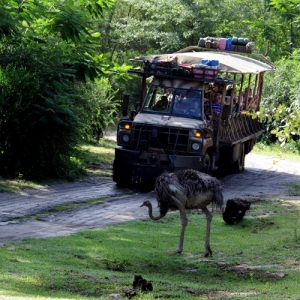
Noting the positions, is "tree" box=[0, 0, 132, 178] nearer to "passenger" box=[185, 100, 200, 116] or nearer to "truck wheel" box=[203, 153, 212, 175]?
"passenger" box=[185, 100, 200, 116]

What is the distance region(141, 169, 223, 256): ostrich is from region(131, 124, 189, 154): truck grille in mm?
6065

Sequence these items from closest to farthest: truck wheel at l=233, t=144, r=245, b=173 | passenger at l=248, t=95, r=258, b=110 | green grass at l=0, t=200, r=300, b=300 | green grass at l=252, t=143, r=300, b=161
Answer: green grass at l=0, t=200, r=300, b=300 < truck wheel at l=233, t=144, r=245, b=173 < passenger at l=248, t=95, r=258, b=110 < green grass at l=252, t=143, r=300, b=161

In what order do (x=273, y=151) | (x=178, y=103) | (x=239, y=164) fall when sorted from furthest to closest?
(x=273, y=151)
(x=239, y=164)
(x=178, y=103)

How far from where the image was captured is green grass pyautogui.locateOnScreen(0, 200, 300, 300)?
320 inches

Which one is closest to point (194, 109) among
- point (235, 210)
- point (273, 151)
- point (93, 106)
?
point (235, 210)

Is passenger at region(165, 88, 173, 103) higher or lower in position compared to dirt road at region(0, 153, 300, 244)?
higher

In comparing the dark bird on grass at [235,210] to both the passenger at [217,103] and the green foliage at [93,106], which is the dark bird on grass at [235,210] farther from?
the green foliage at [93,106]

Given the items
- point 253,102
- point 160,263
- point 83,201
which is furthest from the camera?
point 253,102

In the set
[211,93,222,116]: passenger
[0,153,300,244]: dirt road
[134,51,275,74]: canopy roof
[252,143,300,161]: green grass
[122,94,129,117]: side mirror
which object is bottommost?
[0,153,300,244]: dirt road

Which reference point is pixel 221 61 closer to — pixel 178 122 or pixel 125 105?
pixel 178 122

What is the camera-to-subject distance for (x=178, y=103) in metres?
17.8

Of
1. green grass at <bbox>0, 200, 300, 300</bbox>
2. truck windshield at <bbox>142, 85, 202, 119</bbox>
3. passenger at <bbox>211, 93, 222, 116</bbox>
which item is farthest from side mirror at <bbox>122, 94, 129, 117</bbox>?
green grass at <bbox>0, 200, 300, 300</bbox>

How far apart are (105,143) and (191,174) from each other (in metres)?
17.9

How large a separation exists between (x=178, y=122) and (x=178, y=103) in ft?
2.73
